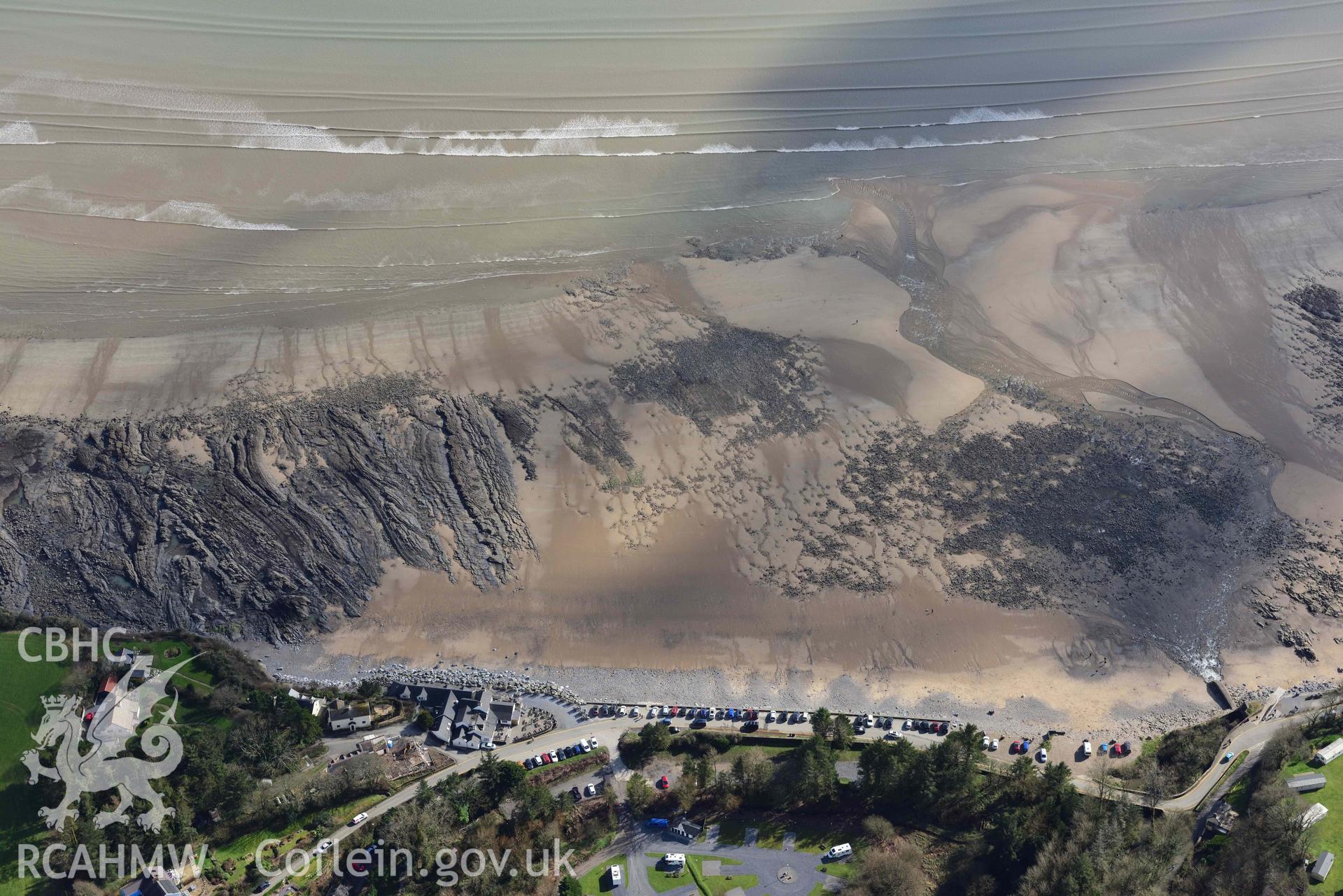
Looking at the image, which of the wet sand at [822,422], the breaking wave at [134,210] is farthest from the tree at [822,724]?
the breaking wave at [134,210]

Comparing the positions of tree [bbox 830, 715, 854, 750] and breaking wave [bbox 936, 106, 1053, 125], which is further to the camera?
breaking wave [bbox 936, 106, 1053, 125]

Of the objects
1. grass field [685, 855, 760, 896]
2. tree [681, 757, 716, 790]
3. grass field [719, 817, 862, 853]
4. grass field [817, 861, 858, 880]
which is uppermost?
tree [681, 757, 716, 790]

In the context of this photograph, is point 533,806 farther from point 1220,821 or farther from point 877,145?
point 877,145

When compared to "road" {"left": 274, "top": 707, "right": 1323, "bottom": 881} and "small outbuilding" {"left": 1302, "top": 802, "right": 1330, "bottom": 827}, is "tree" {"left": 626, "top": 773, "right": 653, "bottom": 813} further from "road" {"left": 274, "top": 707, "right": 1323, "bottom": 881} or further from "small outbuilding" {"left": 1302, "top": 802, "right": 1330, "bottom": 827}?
"small outbuilding" {"left": 1302, "top": 802, "right": 1330, "bottom": 827}

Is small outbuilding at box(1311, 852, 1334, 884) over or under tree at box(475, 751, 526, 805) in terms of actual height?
over

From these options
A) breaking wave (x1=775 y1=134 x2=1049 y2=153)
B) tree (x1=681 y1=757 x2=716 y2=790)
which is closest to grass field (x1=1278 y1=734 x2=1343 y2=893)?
tree (x1=681 y1=757 x2=716 y2=790)

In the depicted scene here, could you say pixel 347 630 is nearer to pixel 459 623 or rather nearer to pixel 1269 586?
pixel 459 623
